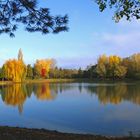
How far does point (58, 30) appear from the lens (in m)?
6.84

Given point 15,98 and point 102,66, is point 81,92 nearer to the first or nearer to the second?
point 15,98

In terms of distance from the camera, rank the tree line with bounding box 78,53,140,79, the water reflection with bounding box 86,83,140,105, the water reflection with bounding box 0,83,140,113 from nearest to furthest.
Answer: the water reflection with bounding box 86,83,140,105, the water reflection with bounding box 0,83,140,113, the tree line with bounding box 78,53,140,79

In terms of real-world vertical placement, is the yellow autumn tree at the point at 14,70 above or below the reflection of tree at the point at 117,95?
above

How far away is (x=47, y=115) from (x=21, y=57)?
222ft

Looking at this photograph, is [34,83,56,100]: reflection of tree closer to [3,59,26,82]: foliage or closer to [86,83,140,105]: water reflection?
[86,83,140,105]: water reflection

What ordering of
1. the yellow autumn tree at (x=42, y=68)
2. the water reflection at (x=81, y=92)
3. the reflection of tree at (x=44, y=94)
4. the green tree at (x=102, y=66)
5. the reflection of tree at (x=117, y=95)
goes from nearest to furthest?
the reflection of tree at (x=117, y=95)
the water reflection at (x=81, y=92)
the reflection of tree at (x=44, y=94)
the green tree at (x=102, y=66)
the yellow autumn tree at (x=42, y=68)

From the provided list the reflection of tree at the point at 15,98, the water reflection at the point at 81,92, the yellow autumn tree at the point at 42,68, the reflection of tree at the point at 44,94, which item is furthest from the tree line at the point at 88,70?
the reflection of tree at the point at 15,98

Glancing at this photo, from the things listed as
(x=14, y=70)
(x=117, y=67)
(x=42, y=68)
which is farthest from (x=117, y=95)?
(x=42, y=68)

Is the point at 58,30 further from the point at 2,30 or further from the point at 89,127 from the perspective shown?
the point at 89,127

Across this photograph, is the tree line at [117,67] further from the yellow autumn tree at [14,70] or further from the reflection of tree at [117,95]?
the reflection of tree at [117,95]

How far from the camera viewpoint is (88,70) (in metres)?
82.1

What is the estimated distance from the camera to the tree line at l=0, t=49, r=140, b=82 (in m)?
65.5

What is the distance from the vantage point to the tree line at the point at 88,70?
65.5m

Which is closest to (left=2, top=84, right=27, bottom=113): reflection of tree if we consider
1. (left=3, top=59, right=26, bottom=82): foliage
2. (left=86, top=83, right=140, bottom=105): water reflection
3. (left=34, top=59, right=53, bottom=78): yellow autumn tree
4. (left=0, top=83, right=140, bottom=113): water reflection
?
(left=0, top=83, right=140, bottom=113): water reflection
